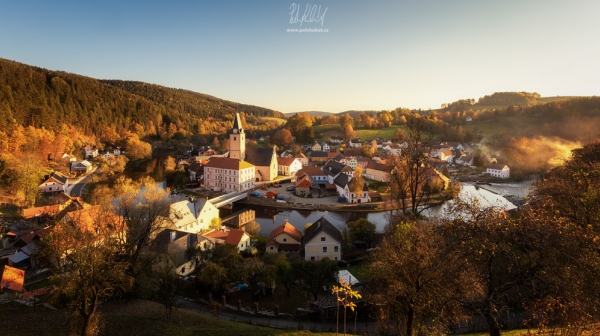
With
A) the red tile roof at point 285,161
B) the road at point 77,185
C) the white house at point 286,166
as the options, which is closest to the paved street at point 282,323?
the road at point 77,185

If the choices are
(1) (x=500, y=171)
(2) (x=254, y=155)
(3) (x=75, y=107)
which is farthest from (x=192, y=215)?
(3) (x=75, y=107)

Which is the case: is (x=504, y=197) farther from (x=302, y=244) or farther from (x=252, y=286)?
(x=252, y=286)

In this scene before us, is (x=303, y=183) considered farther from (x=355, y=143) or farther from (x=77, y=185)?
(x=355, y=143)

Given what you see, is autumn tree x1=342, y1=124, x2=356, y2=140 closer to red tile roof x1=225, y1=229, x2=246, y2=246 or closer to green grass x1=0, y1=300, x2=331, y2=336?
red tile roof x1=225, y1=229, x2=246, y2=246

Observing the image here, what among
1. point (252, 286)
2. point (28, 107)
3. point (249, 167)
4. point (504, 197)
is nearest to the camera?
point (252, 286)

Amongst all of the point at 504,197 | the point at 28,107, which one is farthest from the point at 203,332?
the point at 28,107

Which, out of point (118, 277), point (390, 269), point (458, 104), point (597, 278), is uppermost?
point (458, 104)
